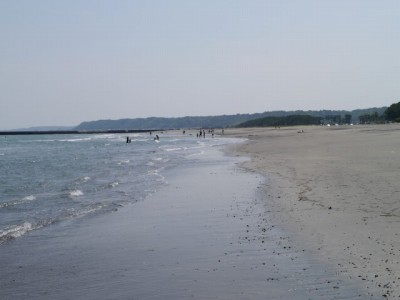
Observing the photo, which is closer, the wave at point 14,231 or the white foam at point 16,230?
the wave at point 14,231

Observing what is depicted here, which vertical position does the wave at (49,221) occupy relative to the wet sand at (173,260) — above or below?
below

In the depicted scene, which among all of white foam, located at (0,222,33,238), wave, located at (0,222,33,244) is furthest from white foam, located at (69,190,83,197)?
white foam, located at (0,222,33,238)

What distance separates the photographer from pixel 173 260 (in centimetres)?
920

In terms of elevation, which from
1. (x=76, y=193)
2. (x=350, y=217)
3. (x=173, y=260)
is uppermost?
(x=350, y=217)

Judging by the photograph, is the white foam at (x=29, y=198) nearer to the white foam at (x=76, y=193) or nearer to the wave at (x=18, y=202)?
the wave at (x=18, y=202)

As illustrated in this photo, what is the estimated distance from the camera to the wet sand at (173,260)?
7.40m

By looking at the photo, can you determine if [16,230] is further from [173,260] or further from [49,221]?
[173,260]

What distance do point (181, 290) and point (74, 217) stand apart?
838cm

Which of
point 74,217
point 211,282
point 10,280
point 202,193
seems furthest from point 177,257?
point 202,193

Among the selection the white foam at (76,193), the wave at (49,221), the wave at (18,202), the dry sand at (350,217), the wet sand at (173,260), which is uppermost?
the dry sand at (350,217)

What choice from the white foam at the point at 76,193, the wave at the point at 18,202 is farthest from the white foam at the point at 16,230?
the white foam at the point at 76,193

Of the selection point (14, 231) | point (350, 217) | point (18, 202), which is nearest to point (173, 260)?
point (350, 217)

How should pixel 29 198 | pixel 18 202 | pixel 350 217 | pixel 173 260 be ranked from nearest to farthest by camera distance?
pixel 173 260 → pixel 350 217 → pixel 18 202 → pixel 29 198

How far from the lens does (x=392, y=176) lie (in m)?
17.6
